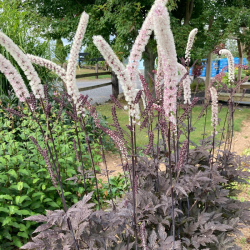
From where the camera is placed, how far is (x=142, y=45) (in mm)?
1141

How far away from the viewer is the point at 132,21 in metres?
7.45

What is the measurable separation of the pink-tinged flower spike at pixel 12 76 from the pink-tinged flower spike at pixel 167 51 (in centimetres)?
76

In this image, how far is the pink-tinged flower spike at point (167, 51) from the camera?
37.0 inches

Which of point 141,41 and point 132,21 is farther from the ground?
point 132,21

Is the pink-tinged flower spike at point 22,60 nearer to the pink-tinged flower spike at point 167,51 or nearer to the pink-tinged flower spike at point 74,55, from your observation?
the pink-tinged flower spike at point 74,55

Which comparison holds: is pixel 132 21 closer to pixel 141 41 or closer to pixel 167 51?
pixel 141 41

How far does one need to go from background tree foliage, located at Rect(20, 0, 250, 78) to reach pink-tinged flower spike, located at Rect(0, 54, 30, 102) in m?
6.14

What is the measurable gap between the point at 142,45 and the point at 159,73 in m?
0.77

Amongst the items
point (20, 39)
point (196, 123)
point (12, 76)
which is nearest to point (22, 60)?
point (12, 76)

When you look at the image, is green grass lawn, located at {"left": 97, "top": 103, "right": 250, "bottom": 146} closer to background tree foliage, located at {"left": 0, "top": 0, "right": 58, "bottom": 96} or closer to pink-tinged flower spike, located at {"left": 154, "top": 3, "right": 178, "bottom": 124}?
background tree foliage, located at {"left": 0, "top": 0, "right": 58, "bottom": 96}

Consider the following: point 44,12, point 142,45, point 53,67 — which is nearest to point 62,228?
point 53,67

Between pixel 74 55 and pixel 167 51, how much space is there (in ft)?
1.97

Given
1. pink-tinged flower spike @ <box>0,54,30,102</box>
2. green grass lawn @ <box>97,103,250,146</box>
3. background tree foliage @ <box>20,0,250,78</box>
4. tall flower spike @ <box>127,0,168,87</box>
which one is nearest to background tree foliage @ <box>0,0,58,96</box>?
green grass lawn @ <box>97,103,250,146</box>

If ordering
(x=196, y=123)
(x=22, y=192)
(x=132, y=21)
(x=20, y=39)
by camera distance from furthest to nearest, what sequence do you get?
(x=196, y=123)
(x=132, y=21)
(x=20, y=39)
(x=22, y=192)
